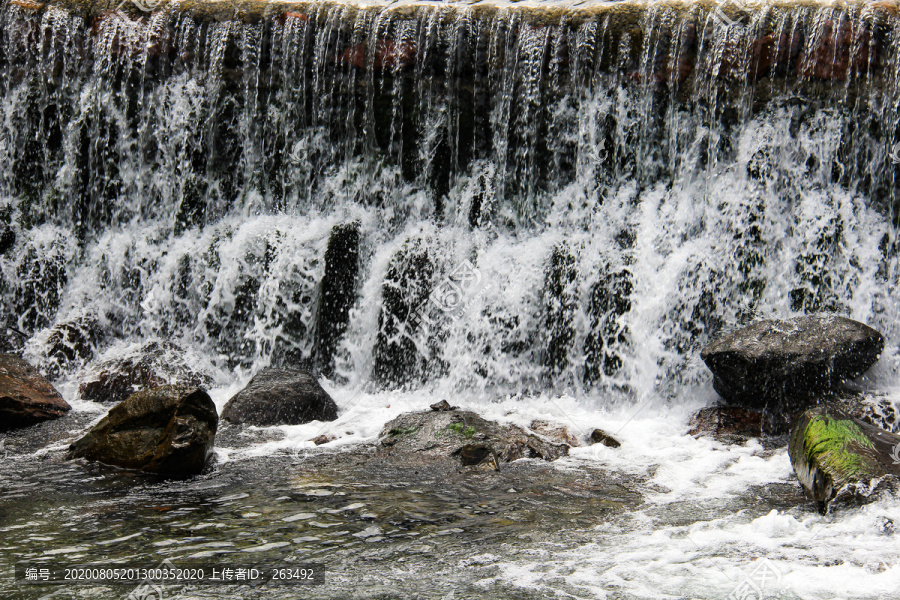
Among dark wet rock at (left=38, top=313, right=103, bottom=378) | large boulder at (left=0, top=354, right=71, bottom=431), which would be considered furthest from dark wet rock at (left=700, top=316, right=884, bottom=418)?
dark wet rock at (left=38, top=313, right=103, bottom=378)

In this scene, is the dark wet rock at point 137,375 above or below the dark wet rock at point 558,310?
below

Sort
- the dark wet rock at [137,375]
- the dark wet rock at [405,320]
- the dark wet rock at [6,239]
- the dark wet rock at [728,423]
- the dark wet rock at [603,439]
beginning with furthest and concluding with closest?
the dark wet rock at [6,239], the dark wet rock at [405,320], the dark wet rock at [137,375], the dark wet rock at [728,423], the dark wet rock at [603,439]

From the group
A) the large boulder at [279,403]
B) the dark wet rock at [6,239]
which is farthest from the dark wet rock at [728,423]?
the dark wet rock at [6,239]

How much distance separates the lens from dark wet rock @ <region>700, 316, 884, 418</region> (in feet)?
24.0

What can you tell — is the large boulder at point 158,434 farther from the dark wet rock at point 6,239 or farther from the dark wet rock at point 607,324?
the dark wet rock at point 6,239

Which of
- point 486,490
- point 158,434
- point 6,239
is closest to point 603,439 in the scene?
point 486,490

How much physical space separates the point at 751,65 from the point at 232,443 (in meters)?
7.06

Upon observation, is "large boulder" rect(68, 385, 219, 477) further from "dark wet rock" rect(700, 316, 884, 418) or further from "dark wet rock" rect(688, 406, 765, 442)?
"dark wet rock" rect(700, 316, 884, 418)

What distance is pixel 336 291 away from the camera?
9.78 meters

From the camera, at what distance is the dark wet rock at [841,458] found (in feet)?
16.0

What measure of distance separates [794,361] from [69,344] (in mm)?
8445

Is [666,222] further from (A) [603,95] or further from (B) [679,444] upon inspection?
(B) [679,444]

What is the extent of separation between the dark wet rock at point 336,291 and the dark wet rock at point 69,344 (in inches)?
117

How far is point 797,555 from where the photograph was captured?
4207 millimetres
